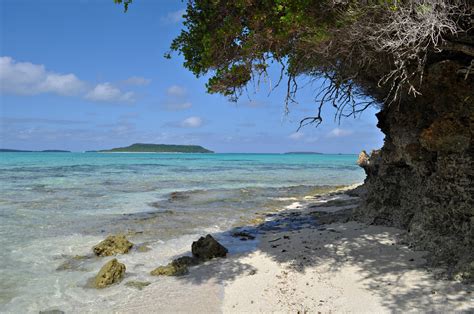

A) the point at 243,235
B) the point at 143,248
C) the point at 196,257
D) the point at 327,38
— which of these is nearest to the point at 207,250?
the point at 196,257

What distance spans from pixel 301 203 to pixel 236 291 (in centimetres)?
1342

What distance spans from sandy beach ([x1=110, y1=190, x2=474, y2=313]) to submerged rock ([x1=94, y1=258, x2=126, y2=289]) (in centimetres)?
107

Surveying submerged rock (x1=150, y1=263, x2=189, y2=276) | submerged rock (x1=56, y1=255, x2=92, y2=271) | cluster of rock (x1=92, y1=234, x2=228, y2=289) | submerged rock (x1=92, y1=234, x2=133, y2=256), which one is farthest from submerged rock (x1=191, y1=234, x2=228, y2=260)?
submerged rock (x1=56, y1=255, x2=92, y2=271)

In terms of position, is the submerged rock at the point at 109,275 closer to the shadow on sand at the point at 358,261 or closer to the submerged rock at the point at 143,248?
the shadow on sand at the point at 358,261

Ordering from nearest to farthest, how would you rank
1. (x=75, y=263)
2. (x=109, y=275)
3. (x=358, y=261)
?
1. (x=358, y=261)
2. (x=109, y=275)
3. (x=75, y=263)

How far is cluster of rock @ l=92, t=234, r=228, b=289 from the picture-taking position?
834 centimetres

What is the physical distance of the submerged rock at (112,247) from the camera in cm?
1058

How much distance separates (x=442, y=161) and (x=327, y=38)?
144 inches

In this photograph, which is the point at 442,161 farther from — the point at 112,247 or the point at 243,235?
the point at 112,247

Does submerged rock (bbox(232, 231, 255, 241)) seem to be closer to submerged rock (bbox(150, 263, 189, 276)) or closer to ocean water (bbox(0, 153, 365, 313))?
ocean water (bbox(0, 153, 365, 313))

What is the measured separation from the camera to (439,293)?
600 cm

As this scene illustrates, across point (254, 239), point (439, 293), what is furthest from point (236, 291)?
point (254, 239)

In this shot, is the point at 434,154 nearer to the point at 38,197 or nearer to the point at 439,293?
the point at 439,293

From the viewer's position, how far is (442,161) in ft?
25.3
